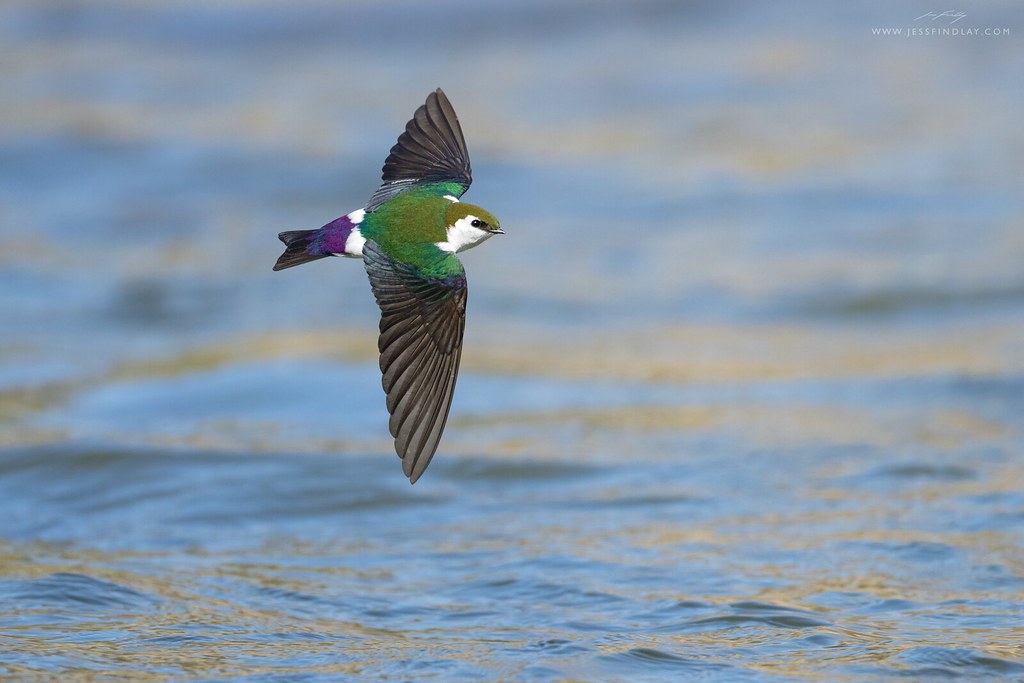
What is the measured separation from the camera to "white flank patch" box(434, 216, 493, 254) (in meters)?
4.12

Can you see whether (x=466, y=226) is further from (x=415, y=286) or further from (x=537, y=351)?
(x=537, y=351)

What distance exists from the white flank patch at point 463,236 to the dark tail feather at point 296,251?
1.08 ft

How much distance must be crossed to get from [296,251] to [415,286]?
0.33 m

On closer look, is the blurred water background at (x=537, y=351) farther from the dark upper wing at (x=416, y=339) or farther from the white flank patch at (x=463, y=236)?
the white flank patch at (x=463, y=236)

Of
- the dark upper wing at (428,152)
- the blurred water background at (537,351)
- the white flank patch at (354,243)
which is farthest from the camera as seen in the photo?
the blurred water background at (537,351)

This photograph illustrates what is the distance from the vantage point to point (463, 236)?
13.6ft

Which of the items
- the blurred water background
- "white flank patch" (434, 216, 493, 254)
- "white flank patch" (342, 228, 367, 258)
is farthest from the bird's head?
the blurred water background

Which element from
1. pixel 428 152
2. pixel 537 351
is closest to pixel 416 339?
pixel 428 152

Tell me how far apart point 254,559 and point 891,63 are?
1023 centimetres

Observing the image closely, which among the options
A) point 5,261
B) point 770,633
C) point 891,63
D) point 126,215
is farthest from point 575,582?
point 891,63

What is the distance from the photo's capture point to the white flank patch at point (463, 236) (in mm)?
4125
